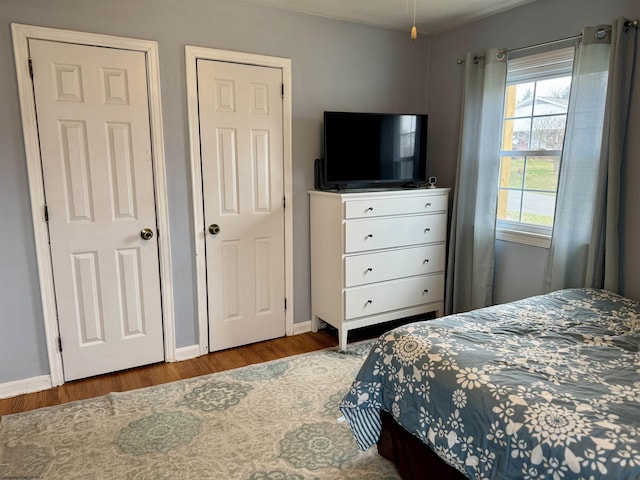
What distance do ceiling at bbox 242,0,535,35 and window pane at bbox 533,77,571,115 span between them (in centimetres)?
57

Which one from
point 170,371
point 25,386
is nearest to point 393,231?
point 170,371

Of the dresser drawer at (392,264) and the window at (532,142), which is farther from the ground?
the window at (532,142)

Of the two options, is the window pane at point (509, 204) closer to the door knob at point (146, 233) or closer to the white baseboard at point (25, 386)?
the door knob at point (146, 233)

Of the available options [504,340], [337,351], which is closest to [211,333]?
[337,351]

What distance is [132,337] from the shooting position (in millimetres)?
2871

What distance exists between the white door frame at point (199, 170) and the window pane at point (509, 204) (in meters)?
1.58

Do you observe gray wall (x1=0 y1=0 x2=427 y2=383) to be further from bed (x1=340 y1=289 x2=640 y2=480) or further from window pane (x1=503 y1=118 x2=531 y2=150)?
bed (x1=340 y1=289 x2=640 y2=480)

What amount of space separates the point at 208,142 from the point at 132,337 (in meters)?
1.37

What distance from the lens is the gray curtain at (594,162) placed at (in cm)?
243

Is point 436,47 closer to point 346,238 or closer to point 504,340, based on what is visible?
point 346,238

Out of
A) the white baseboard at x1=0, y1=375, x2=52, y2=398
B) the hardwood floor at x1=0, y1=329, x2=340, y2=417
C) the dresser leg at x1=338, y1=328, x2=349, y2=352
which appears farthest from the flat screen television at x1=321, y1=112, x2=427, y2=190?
the white baseboard at x1=0, y1=375, x2=52, y2=398

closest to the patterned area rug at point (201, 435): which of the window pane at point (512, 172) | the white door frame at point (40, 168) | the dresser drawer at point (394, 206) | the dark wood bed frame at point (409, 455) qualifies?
the dark wood bed frame at point (409, 455)

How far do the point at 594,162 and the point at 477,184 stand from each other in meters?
0.82

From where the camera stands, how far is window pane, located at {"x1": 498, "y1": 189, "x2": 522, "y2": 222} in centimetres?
319
